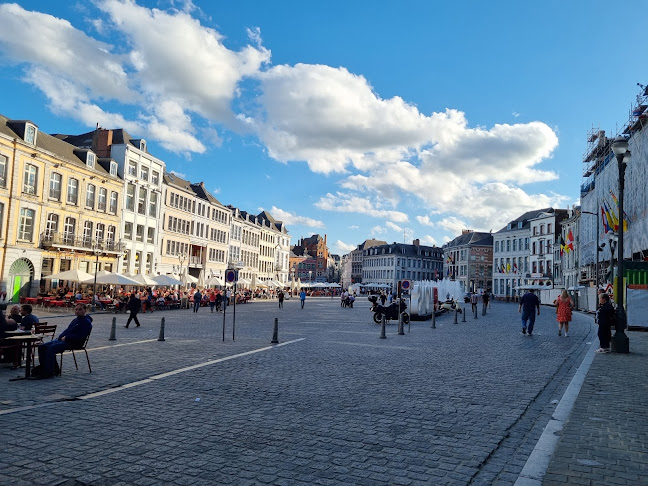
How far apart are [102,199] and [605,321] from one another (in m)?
41.2

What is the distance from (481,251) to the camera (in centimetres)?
10706

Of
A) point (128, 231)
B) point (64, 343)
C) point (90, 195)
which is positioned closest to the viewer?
point (64, 343)

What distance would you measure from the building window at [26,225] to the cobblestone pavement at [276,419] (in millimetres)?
27443

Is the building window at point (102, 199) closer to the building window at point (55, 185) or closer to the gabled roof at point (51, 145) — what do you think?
the gabled roof at point (51, 145)

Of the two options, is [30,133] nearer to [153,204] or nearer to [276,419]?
[153,204]

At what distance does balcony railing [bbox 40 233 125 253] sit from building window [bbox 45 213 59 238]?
8cm

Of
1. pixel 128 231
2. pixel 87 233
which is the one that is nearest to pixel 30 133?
pixel 87 233

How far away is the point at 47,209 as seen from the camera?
1481 inches

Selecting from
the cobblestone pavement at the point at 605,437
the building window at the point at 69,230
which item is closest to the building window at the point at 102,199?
the building window at the point at 69,230

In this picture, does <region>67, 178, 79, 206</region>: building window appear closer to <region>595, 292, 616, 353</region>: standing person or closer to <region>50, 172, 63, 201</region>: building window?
<region>50, 172, 63, 201</region>: building window

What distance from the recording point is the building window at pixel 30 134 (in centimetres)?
3566

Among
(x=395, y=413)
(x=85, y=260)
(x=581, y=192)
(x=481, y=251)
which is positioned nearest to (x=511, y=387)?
(x=395, y=413)

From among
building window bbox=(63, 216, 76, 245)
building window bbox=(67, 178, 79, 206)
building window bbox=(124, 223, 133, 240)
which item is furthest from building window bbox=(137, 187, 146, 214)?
building window bbox=(63, 216, 76, 245)

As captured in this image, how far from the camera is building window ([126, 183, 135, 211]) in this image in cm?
4897
